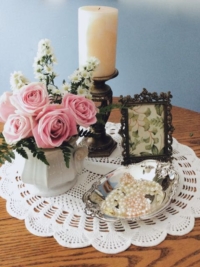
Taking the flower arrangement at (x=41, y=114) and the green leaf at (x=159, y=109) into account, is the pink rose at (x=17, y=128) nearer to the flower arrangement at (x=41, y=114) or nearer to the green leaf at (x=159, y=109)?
the flower arrangement at (x=41, y=114)

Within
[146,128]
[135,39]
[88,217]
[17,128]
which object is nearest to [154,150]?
[146,128]

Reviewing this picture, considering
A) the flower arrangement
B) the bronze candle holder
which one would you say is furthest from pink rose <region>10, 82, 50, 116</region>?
the bronze candle holder

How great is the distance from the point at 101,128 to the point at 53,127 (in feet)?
1.02

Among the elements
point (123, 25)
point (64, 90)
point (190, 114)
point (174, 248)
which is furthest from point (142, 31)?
point (174, 248)

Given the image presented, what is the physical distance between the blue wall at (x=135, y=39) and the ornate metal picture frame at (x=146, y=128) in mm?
740

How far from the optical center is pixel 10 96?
0.65m

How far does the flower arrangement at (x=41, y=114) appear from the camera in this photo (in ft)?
1.99

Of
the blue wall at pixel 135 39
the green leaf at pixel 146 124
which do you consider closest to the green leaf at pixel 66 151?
the green leaf at pixel 146 124

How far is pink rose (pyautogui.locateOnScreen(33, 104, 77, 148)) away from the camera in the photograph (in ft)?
1.97

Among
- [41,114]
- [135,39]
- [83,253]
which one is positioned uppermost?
[135,39]

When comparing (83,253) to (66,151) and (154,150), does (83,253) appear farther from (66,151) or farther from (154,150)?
(154,150)

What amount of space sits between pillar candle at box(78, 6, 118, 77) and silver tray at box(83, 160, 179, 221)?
0.26m

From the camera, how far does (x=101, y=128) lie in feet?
2.97

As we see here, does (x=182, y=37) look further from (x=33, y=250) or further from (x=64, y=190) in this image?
(x=33, y=250)
